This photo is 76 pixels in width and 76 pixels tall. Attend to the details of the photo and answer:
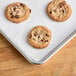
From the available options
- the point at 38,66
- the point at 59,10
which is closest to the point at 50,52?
→ the point at 38,66

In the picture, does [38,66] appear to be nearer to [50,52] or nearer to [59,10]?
[50,52]

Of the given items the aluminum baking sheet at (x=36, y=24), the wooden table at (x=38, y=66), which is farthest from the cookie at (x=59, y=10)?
the wooden table at (x=38, y=66)

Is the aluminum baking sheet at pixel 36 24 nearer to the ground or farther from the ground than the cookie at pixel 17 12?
nearer to the ground

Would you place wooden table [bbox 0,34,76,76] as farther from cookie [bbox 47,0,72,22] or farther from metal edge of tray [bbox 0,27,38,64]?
cookie [bbox 47,0,72,22]

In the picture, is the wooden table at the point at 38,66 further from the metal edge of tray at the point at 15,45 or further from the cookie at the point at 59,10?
the cookie at the point at 59,10

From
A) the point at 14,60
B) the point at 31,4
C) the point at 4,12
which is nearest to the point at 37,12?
the point at 31,4

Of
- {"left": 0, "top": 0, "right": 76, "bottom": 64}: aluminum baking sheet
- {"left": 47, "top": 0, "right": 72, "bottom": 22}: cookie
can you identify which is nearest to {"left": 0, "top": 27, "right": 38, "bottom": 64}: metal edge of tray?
{"left": 0, "top": 0, "right": 76, "bottom": 64}: aluminum baking sheet
